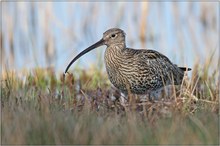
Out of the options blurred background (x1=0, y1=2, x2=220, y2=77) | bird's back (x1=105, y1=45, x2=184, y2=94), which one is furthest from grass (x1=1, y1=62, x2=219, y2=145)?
blurred background (x1=0, y1=2, x2=220, y2=77)

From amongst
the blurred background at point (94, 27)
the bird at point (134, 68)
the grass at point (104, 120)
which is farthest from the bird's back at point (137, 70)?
the blurred background at point (94, 27)

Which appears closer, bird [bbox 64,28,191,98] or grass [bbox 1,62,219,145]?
grass [bbox 1,62,219,145]

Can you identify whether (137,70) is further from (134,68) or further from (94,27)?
(94,27)

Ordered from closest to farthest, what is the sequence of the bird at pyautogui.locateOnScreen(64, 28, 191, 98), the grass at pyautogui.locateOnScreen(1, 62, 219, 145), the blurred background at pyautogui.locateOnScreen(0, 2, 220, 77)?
the grass at pyautogui.locateOnScreen(1, 62, 219, 145)
the bird at pyautogui.locateOnScreen(64, 28, 191, 98)
the blurred background at pyautogui.locateOnScreen(0, 2, 220, 77)

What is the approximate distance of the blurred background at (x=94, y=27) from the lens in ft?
41.0

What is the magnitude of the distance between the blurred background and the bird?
11.1 feet

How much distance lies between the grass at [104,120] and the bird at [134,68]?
1.73ft

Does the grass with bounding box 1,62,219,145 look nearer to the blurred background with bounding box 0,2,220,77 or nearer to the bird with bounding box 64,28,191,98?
the bird with bounding box 64,28,191,98

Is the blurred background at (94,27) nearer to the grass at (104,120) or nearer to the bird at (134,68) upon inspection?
the bird at (134,68)

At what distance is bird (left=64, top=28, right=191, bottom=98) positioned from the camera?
24.3 feet

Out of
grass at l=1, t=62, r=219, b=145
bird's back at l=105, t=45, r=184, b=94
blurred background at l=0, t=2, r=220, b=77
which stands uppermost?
blurred background at l=0, t=2, r=220, b=77

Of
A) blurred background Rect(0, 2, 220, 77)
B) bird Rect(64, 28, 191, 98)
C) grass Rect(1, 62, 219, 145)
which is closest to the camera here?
grass Rect(1, 62, 219, 145)

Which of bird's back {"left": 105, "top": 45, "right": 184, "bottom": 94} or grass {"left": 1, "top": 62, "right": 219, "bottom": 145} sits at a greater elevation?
bird's back {"left": 105, "top": 45, "right": 184, "bottom": 94}

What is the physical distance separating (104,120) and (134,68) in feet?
7.49
